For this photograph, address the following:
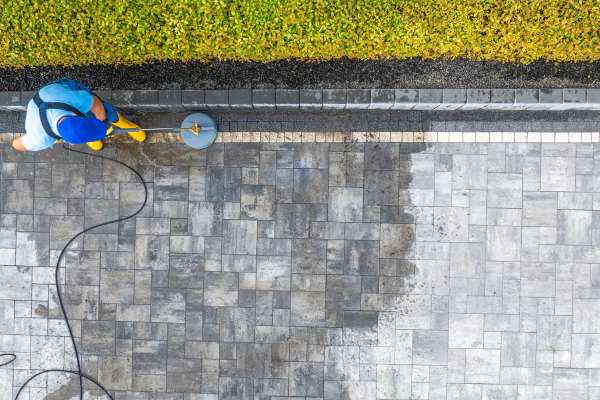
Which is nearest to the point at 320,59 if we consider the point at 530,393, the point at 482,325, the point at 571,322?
the point at 482,325

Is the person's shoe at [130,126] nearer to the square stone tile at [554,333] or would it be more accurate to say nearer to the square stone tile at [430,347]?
the square stone tile at [430,347]

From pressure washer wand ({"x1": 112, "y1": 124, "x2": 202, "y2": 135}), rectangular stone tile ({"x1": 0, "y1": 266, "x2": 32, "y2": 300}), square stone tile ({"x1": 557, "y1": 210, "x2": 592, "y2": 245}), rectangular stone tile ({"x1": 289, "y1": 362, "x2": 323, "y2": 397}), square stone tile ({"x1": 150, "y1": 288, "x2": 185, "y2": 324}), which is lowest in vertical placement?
rectangular stone tile ({"x1": 289, "y1": 362, "x2": 323, "y2": 397})

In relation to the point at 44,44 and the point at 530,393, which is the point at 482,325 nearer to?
the point at 530,393

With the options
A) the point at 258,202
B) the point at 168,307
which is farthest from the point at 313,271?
the point at 168,307

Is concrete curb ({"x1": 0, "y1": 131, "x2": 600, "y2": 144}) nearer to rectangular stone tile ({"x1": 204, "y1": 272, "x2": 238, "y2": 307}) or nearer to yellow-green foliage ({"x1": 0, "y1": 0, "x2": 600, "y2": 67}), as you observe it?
yellow-green foliage ({"x1": 0, "y1": 0, "x2": 600, "y2": 67})

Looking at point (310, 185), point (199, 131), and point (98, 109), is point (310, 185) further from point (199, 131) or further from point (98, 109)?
point (98, 109)

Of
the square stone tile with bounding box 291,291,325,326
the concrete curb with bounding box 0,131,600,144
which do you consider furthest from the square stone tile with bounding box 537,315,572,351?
the square stone tile with bounding box 291,291,325,326

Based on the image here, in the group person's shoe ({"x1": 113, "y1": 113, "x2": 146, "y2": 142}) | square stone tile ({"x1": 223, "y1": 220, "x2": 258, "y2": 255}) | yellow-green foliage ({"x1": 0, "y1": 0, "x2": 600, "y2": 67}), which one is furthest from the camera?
square stone tile ({"x1": 223, "y1": 220, "x2": 258, "y2": 255})
